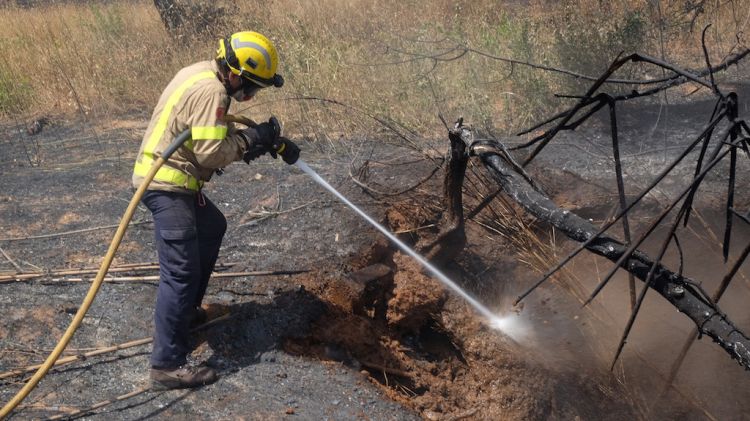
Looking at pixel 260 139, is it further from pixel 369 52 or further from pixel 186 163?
pixel 369 52

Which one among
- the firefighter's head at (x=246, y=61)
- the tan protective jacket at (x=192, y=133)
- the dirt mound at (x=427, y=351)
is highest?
the firefighter's head at (x=246, y=61)

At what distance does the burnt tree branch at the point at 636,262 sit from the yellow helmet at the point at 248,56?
1.35m

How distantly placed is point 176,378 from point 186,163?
1179mm

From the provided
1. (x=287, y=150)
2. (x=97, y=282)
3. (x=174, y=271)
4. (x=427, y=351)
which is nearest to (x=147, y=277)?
(x=174, y=271)

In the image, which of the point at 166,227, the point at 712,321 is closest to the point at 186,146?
the point at 166,227

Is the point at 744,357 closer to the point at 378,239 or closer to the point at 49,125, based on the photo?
the point at 378,239

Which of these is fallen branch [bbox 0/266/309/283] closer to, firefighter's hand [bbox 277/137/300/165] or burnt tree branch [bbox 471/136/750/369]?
firefighter's hand [bbox 277/137/300/165]

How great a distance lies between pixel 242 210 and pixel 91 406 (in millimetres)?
2474

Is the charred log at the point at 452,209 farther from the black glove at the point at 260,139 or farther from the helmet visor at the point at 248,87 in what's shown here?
the helmet visor at the point at 248,87

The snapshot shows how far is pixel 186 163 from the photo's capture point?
369 centimetres

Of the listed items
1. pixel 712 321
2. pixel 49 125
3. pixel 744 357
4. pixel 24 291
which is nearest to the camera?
pixel 744 357

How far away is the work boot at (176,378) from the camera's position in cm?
373

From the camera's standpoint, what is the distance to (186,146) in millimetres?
3668

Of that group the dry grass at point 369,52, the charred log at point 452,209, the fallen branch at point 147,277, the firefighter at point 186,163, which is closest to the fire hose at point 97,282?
the firefighter at point 186,163
